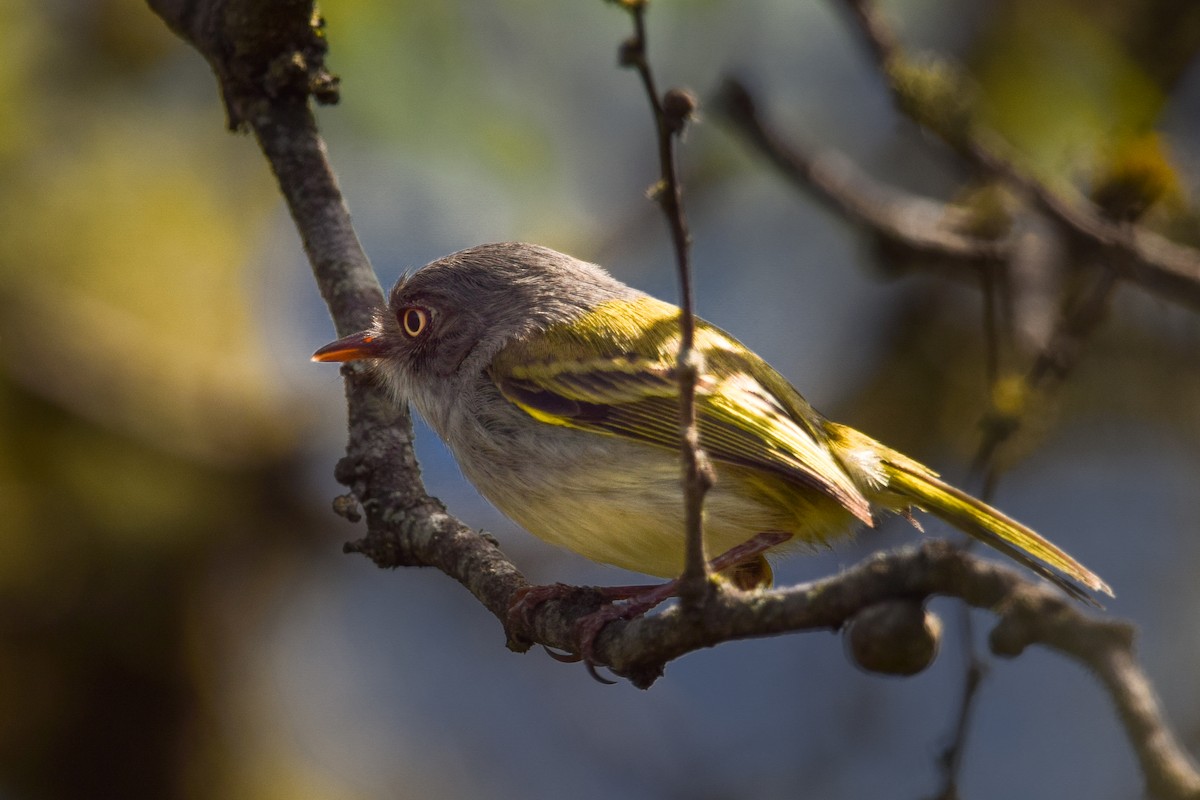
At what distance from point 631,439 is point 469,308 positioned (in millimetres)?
1108

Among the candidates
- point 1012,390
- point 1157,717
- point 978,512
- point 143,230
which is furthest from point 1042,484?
point 1157,717

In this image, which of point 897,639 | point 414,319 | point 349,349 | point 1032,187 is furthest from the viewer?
point 1032,187

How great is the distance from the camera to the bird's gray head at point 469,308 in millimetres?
4078

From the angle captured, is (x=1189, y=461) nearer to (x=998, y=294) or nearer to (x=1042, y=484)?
(x=1042, y=484)

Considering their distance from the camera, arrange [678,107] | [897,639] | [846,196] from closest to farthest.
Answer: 1. [897,639]
2. [678,107]
3. [846,196]

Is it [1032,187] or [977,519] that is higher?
[1032,187]

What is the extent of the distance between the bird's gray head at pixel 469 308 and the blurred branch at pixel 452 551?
123 mm

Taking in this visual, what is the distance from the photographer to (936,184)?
8.32 m

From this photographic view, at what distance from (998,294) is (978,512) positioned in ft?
9.87

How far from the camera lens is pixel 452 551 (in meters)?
3.32

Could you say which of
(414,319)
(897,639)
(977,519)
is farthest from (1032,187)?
(897,639)

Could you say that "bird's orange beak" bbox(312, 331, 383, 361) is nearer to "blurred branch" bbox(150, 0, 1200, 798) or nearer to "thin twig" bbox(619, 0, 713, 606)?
"blurred branch" bbox(150, 0, 1200, 798)

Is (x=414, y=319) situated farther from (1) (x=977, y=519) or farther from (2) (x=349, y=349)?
(1) (x=977, y=519)

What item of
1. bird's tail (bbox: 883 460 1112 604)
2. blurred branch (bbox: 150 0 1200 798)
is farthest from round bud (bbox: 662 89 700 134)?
bird's tail (bbox: 883 460 1112 604)
